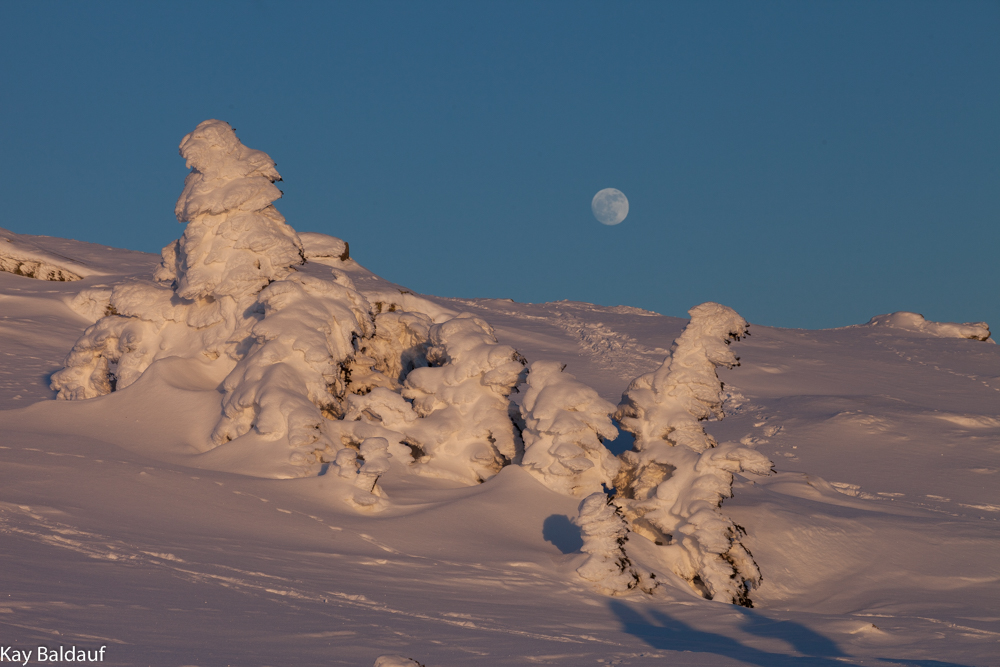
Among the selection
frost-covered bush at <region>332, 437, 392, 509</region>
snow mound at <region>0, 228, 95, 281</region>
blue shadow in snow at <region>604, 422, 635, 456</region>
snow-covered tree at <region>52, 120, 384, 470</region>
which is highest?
snow mound at <region>0, 228, 95, 281</region>

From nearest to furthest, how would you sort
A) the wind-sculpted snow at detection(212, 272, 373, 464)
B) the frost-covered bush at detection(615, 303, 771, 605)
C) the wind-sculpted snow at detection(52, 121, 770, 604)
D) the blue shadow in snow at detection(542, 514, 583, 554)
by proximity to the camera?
the blue shadow in snow at detection(542, 514, 583, 554) → the frost-covered bush at detection(615, 303, 771, 605) → the wind-sculpted snow at detection(52, 121, 770, 604) → the wind-sculpted snow at detection(212, 272, 373, 464)

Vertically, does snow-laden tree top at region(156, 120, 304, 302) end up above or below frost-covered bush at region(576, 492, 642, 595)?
above

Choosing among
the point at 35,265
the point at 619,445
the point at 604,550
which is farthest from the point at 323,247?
the point at 604,550

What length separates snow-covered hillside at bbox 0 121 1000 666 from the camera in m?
8.75

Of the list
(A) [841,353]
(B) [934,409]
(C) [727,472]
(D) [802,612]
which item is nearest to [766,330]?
(A) [841,353]

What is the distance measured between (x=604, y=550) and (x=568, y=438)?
4038 mm

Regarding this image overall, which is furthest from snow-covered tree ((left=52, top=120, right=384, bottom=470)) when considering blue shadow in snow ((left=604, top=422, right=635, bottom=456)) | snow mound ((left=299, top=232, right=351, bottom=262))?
snow mound ((left=299, top=232, right=351, bottom=262))

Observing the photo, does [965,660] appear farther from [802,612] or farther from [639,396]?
[639,396]

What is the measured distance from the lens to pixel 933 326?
4000 centimetres

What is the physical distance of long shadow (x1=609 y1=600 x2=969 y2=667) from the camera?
889 centimetres

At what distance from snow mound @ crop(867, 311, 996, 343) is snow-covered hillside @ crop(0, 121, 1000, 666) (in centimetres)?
1383

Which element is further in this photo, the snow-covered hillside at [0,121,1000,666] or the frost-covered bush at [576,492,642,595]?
the frost-covered bush at [576,492,642,595]

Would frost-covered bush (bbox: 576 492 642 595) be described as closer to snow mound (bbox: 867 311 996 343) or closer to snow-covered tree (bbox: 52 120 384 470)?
snow-covered tree (bbox: 52 120 384 470)

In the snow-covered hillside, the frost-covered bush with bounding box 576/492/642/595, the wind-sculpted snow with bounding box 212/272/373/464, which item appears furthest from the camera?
the wind-sculpted snow with bounding box 212/272/373/464
